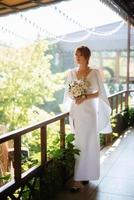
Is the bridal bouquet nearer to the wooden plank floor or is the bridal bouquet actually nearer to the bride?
the bride

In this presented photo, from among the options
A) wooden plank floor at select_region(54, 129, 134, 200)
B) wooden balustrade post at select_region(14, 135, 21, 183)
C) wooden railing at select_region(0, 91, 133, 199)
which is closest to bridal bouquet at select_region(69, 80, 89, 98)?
wooden railing at select_region(0, 91, 133, 199)

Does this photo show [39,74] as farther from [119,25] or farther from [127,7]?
[119,25]

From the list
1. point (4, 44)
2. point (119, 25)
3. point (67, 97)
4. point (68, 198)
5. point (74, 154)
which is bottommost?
point (68, 198)

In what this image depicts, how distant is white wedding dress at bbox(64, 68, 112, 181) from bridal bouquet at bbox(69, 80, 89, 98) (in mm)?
86

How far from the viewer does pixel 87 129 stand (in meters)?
4.21

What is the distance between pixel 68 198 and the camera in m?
4.05

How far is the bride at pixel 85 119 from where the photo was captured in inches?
165

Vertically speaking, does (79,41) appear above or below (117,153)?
above

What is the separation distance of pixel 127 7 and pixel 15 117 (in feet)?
14.8

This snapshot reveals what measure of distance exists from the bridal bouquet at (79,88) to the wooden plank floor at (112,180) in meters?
1.17

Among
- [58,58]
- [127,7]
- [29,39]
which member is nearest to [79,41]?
[58,58]

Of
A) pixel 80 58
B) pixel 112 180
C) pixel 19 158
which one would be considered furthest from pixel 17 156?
pixel 112 180

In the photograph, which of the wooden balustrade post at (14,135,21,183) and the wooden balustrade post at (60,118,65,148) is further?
the wooden balustrade post at (60,118,65,148)

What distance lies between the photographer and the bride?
4.19 metres
